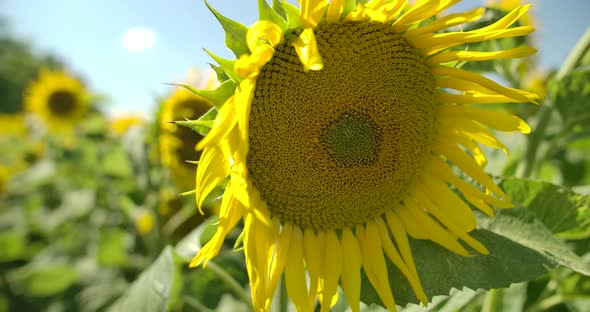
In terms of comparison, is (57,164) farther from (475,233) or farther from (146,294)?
(475,233)

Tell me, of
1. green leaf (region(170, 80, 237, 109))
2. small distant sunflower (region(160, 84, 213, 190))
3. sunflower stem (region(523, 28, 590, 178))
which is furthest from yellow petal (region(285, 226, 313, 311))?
small distant sunflower (region(160, 84, 213, 190))

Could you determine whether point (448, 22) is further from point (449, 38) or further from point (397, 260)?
point (397, 260)

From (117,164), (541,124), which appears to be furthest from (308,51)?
(117,164)

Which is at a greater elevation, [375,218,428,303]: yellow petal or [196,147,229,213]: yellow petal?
[196,147,229,213]: yellow petal

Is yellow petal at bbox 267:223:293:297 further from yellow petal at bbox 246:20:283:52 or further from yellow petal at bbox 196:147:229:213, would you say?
yellow petal at bbox 246:20:283:52

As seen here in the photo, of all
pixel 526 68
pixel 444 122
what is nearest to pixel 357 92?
pixel 444 122

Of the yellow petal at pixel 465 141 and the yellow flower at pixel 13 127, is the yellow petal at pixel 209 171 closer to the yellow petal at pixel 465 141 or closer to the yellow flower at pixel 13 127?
the yellow petal at pixel 465 141

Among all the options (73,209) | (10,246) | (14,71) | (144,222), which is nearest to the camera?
(73,209)
